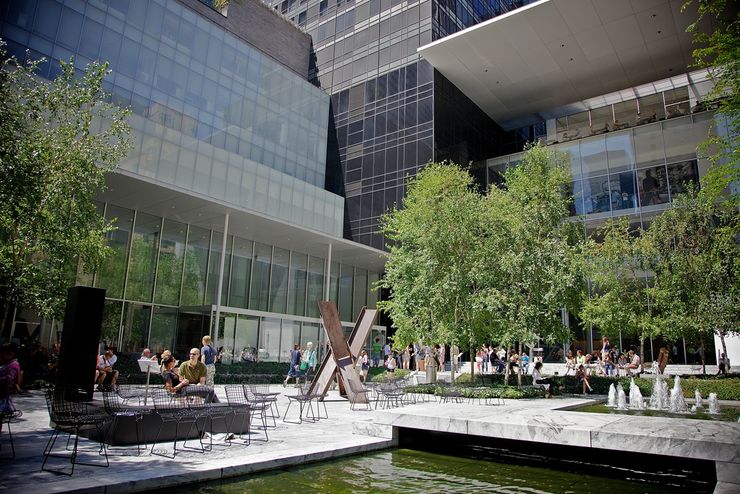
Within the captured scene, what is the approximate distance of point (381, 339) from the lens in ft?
124

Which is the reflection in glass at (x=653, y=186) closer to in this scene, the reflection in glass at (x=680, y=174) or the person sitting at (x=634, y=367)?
the reflection in glass at (x=680, y=174)

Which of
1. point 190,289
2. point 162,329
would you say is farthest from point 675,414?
point 190,289

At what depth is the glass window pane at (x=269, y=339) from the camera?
28812 mm

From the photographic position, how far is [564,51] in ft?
115

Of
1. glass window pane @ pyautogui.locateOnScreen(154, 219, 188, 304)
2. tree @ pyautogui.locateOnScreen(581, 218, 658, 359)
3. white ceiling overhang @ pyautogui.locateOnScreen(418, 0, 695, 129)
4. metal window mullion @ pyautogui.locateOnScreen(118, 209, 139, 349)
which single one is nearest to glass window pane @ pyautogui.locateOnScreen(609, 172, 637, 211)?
tree @ pyautogui.locateOnScreen(581, 218, 658, 359)

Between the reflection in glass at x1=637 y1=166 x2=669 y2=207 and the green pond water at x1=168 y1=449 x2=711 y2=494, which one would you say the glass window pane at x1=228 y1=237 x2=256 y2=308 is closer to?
the green pond water at x1=168 y1=449 x2=711 y2=494

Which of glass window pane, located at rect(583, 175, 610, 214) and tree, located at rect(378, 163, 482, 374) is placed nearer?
tree, located at rect(378, 163, 482, 374)

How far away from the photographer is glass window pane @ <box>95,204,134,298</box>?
24266mm

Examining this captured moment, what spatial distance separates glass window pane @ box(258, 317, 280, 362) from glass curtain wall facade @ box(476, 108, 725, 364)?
18.3 metres

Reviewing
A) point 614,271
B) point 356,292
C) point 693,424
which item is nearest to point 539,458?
point 693,424

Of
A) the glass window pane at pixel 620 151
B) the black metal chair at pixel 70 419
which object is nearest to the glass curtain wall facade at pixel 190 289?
the black metal chair at pixel 70 419

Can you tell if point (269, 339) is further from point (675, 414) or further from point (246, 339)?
point (675, 414)

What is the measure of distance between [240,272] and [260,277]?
5.33 feet

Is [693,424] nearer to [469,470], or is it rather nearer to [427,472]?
[469,470]
